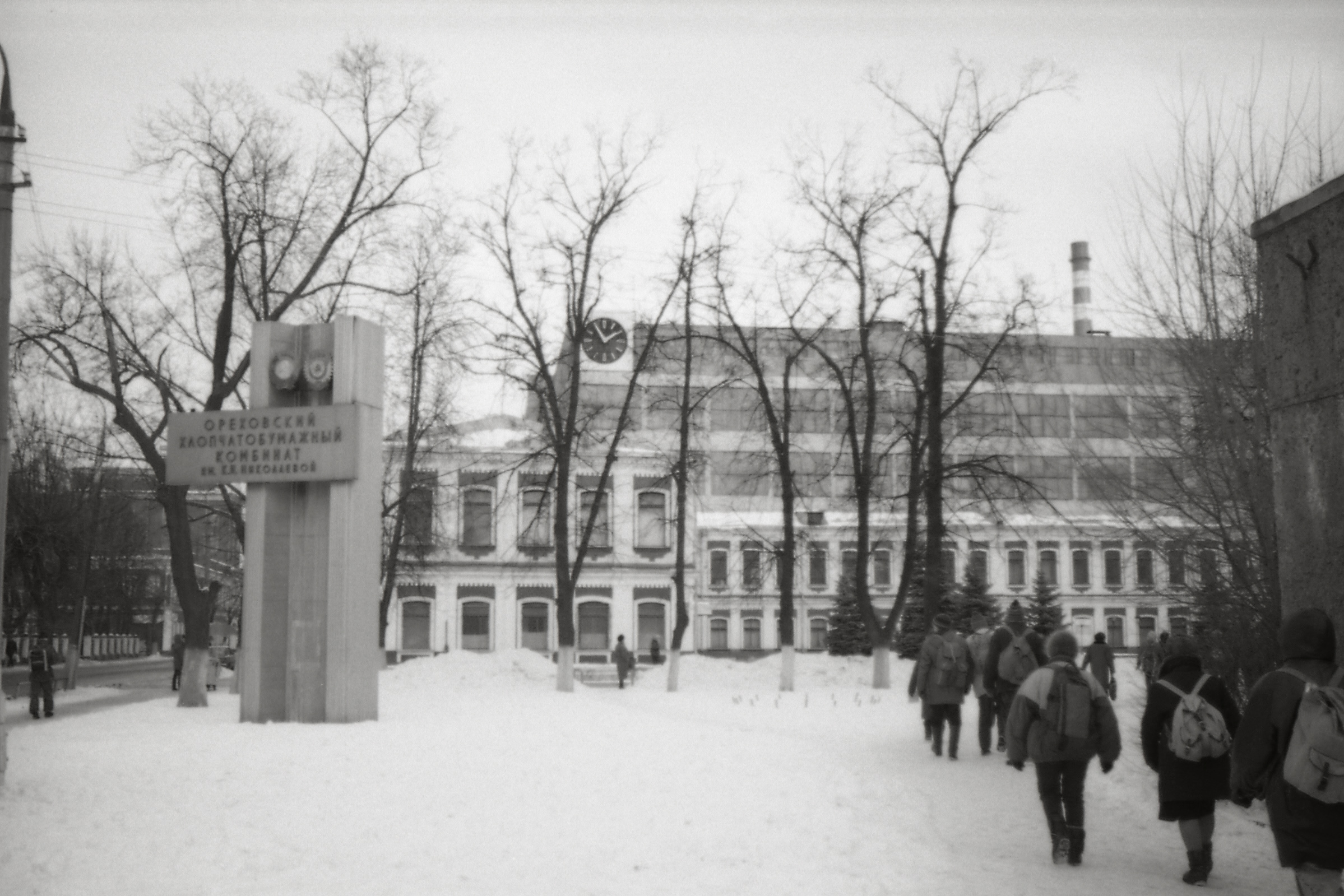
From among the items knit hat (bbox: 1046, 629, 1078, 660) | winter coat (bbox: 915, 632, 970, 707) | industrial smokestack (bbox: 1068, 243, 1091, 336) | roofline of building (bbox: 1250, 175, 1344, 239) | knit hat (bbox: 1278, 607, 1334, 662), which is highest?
industrial smokestack (bbox: 1068, 243, 1091, 336)

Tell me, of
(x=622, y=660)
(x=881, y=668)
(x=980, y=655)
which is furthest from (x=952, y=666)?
(x=622, y=660)

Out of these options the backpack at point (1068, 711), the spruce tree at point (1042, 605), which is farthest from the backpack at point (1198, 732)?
the spruce tree at point (1042, 605)

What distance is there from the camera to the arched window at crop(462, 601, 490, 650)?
55.3m

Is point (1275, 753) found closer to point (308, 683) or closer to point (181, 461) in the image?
point (308, 683)

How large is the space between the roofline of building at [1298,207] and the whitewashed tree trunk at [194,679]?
20824 mm

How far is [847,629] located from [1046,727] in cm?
4279

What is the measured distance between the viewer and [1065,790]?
9.24m

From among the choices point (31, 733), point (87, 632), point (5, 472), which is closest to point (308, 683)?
point (31, 733)

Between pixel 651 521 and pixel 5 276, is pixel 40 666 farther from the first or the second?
pixel 651 521

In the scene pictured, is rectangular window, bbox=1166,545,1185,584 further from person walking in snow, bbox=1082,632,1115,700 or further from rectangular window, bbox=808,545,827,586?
rectangular window, bbox=808,545,827,586

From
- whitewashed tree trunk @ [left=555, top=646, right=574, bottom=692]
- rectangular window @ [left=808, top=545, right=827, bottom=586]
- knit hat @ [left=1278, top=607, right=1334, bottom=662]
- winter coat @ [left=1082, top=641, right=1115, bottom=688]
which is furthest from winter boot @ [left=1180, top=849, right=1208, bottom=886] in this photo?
rectangular window @ [left=808, top=545, right=827, bottom=586]

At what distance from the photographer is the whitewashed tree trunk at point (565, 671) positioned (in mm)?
31531

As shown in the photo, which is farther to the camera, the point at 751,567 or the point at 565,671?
the point at 751,567

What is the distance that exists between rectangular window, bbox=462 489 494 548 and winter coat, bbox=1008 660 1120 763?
46480mm
